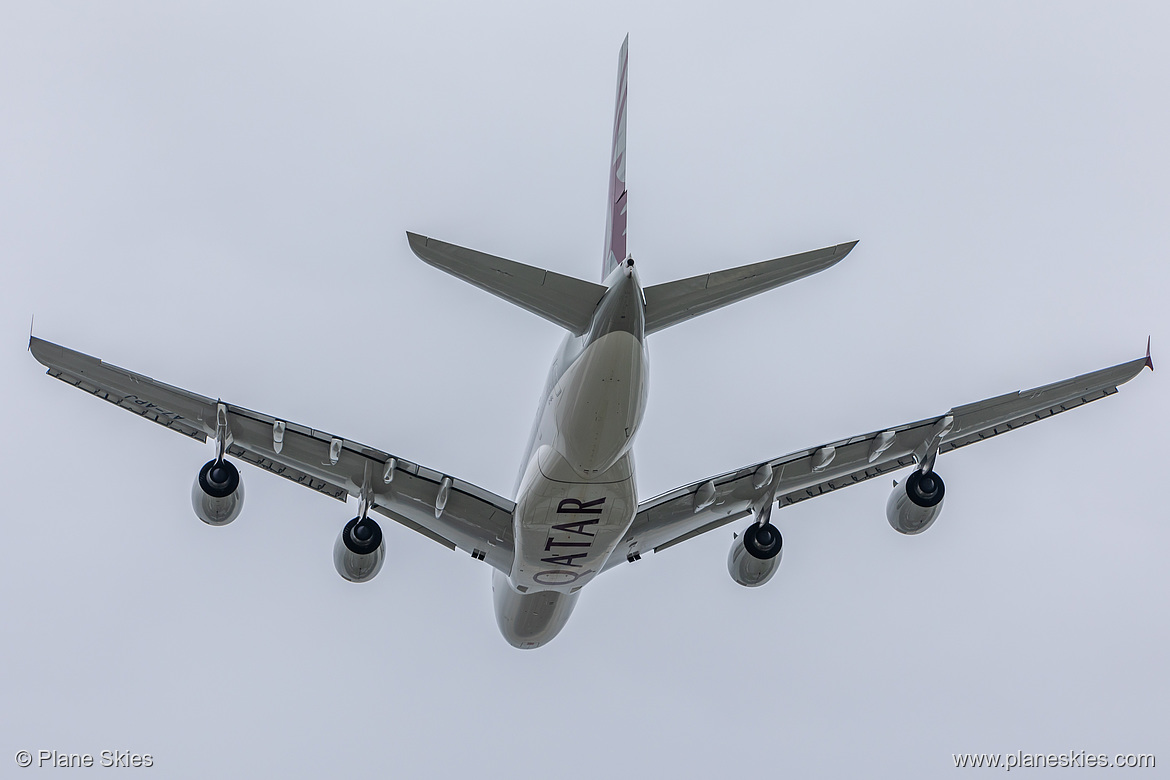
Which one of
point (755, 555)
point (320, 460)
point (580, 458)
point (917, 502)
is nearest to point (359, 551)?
point (320, 460)

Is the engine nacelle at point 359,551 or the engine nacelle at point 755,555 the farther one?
the engine nacelle at point 755,555

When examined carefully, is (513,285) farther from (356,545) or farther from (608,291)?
(356,545)

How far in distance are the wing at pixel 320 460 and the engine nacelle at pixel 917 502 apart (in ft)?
24.1

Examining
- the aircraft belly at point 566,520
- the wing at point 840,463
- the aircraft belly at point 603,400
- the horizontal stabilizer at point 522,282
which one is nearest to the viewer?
the horizontal stabilizer at point 522,282

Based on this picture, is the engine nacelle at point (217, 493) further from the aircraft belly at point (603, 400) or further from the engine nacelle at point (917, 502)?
the engine nacelle at point (917, 502)

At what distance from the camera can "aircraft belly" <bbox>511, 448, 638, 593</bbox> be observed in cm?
1608

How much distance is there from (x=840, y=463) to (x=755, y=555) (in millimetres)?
2527

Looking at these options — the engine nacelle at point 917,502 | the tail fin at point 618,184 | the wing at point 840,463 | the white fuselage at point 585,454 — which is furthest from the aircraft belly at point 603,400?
the engine nacelle at point 917,502

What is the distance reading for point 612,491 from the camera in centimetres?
1616

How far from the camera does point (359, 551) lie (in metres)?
18.5

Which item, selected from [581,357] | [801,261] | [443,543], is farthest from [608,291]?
[443,543]

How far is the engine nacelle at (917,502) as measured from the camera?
18625 mm

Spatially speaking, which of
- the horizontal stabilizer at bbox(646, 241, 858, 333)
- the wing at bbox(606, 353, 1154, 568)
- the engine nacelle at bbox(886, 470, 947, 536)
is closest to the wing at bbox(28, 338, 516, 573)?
the wing at bbox(606, 353, 1154, 568)

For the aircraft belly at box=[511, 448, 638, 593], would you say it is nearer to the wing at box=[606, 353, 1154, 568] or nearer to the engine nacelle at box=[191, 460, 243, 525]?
the wing at box=[606, 353, 1154, 568]
